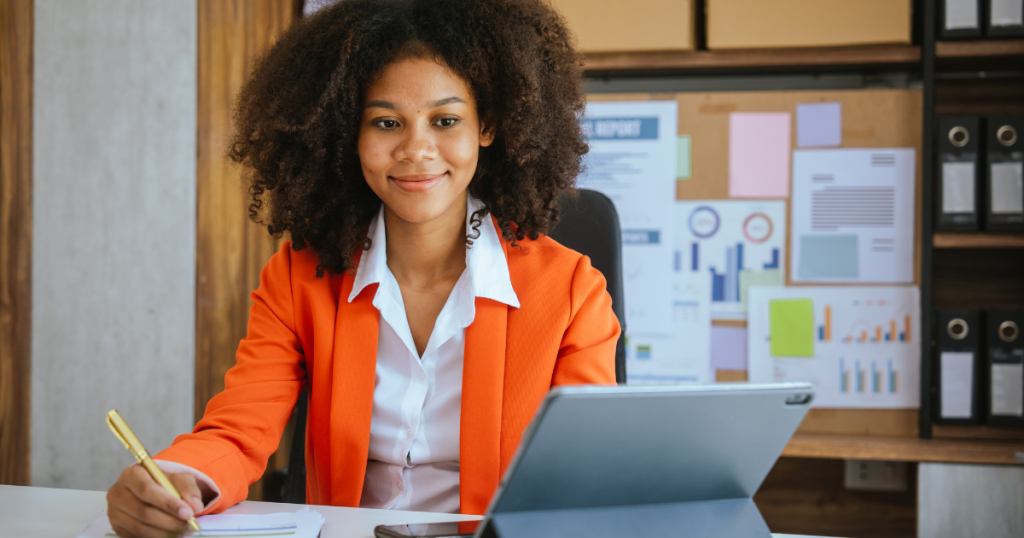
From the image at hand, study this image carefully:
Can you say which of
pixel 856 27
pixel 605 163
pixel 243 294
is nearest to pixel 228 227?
pixel 243 294

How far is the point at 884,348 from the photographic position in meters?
1.93

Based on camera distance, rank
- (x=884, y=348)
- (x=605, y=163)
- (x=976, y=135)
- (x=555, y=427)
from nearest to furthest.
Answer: (x=555, y=427) → (x=976, y=135) → (x=884, y=348) → (x=605, y=163)

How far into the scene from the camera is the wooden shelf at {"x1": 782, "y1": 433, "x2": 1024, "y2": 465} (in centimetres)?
177

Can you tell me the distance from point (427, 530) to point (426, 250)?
1.77 feet

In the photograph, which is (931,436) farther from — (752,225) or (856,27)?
(856,27)

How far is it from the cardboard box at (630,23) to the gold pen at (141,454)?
62.2 inches

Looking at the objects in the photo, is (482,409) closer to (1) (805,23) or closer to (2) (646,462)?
(2) (646,462)

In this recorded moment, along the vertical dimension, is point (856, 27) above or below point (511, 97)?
above

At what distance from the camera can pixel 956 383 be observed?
1.83 m

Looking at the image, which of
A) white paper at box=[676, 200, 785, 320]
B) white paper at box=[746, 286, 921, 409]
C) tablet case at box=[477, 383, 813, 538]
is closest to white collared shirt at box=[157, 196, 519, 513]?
tablet case at box=[477, 383, 813, 538]

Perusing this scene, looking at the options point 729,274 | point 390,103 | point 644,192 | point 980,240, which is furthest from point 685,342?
point 390,103

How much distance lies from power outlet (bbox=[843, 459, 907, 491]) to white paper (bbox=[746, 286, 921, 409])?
0.90 feet

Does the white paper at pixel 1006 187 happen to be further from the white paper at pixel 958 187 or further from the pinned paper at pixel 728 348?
the pinned paper at pixel 728 348

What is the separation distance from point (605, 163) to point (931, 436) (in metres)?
1.13
